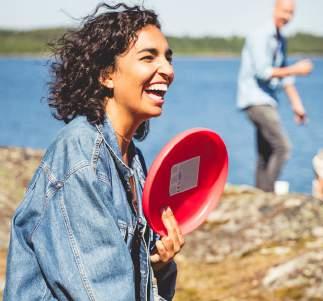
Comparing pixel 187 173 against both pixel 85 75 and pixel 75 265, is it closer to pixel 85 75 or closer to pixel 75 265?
pixel 85 75

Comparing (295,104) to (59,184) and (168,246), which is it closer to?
(168,246)

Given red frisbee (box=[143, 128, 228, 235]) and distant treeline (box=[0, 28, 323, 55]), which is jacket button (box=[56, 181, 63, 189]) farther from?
distant treeline (box=[0, 28, 323, 55])

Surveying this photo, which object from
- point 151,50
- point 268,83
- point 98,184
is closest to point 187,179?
point 151,50

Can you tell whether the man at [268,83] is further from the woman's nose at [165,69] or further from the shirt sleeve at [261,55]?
the woman's nose at [165,69]

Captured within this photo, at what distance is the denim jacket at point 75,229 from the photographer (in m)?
3.14

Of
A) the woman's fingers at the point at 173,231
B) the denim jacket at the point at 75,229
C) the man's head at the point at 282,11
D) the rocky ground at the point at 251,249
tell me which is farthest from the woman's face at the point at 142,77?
the man's head at the point at 282,11

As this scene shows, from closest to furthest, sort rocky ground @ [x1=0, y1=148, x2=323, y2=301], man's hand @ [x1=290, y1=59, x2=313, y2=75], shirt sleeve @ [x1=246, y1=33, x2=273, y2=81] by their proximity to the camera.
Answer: rocky ground @ [x1=0, y1=148, x2=323, y2=301] → man's hand @ [x1=290, y1=59, x2=313, y2=75] → shirt sleeve @ [x1=246, y1=33, x2=273, y2=81]

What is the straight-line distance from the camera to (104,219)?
3154mm

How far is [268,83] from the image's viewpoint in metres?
8.98

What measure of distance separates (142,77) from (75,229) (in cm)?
72

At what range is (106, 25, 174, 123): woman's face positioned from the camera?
355 centimetres

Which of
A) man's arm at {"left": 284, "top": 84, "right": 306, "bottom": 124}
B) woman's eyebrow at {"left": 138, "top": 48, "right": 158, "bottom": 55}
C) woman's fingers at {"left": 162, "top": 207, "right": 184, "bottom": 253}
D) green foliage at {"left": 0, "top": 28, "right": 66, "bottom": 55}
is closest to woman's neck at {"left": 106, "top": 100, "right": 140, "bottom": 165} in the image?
woman's eyebrow at {"left": 138, "top": 48, "right": 158, "bottom": 55}

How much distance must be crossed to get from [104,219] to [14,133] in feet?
106

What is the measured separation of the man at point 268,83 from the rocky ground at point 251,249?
0.96m
